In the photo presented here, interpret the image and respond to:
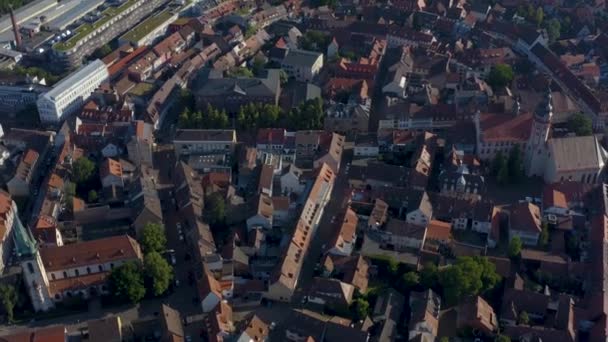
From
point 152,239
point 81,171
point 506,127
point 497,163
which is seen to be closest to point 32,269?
point 152,239

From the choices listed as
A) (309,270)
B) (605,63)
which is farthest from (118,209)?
(605,63)

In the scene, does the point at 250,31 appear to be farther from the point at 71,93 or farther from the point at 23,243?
the point at 23,243

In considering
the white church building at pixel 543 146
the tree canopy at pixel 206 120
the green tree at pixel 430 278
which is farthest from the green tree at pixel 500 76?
the green tree at pixel 430 278

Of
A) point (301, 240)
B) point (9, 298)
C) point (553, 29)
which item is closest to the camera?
point (9, 298)

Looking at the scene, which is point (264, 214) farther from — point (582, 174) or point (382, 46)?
point (382, 46)

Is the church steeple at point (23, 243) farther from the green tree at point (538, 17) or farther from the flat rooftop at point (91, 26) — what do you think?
the green tree at point (538, 17)
